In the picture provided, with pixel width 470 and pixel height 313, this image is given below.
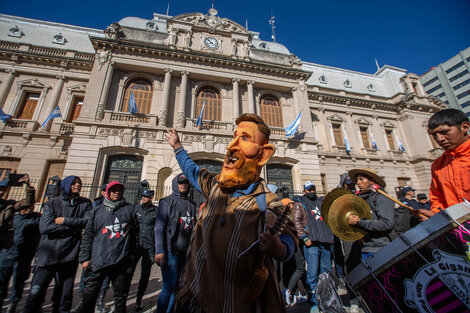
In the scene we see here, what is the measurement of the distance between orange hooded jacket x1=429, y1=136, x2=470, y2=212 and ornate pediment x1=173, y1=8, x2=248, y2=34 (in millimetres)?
16010

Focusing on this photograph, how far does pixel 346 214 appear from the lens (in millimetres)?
2492

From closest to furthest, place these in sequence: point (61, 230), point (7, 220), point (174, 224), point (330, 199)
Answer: point (330, 199), point (61, 230), point (174, 224), point (7, 220)

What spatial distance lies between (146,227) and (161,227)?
136 cm

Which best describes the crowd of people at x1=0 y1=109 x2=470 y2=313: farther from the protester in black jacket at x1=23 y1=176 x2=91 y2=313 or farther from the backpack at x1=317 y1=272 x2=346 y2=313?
the backpack at x1=317 y1=272 x2=346 y2=313

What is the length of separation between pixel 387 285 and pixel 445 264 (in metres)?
0.41

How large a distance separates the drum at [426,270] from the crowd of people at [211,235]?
0.33 m

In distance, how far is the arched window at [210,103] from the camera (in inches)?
506

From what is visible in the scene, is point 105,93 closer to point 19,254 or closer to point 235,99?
point 235,99

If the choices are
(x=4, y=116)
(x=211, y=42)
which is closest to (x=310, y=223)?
(x=211, y=42)

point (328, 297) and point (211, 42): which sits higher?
point (211, 42)

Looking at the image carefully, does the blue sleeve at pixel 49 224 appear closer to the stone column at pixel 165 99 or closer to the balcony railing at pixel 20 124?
the stone column at pixel 165 99

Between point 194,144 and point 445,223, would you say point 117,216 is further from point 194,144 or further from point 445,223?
point 194,144

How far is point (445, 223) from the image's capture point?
1.41m

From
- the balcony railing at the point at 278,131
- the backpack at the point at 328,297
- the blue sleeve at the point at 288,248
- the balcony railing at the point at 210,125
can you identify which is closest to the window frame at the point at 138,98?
the balcony railing at the point at 210,125
